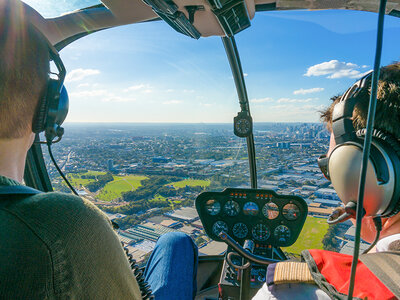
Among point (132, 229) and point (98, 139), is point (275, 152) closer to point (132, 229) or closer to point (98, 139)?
point (132, 229)

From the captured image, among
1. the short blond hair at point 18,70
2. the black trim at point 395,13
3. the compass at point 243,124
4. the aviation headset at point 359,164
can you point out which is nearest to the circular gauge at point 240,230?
the compass at point 243,124

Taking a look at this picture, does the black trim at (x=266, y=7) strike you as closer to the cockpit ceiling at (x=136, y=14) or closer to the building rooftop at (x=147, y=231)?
the cockpit ceiling at (x=136, y=14)

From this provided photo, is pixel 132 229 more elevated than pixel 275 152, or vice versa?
pixel 275 152

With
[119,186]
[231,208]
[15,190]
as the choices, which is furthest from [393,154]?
[119,186]

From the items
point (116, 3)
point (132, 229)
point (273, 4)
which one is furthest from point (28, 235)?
point (273, 4)

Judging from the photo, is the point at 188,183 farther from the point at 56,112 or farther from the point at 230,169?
the point at 56,112

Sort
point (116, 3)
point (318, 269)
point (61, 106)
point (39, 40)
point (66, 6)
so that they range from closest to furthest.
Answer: point (318, 269) → point (39, 40) → point (61, 106) → point (116, 3) → point (66, 6)

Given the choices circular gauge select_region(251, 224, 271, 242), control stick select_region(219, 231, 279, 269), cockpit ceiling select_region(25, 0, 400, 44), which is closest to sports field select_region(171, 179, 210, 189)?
circular gauge select_region(251, 224, 271, 242)
